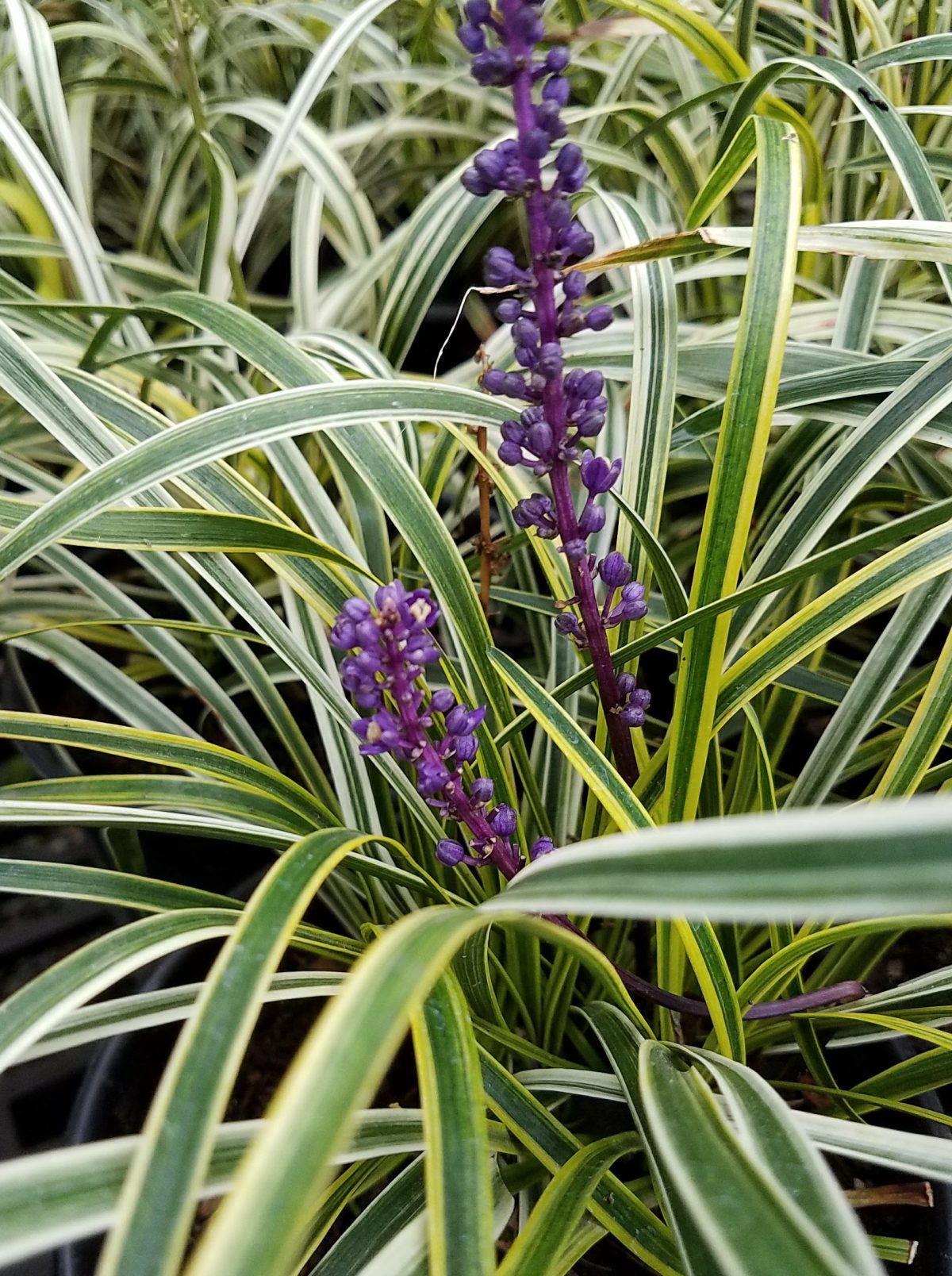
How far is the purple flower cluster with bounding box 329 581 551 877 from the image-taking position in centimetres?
35

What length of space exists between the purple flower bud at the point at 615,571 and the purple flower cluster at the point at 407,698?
0.10 meters

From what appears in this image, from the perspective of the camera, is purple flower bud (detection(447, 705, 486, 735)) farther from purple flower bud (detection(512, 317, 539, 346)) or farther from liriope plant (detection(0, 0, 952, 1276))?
purple flower bud (detection(512, 317, 539, 346))

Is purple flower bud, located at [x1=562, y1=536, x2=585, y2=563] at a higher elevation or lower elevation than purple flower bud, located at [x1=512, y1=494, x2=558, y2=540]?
lower

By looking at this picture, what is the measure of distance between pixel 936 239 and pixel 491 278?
0.27m

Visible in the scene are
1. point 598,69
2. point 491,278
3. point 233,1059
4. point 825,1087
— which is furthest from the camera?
point 598,69

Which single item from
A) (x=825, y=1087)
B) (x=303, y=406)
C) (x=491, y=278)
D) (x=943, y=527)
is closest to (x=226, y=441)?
(x=303, y=406)

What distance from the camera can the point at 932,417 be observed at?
1.78ft

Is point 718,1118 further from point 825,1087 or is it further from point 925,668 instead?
point 925,668

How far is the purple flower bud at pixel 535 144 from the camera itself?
36cm

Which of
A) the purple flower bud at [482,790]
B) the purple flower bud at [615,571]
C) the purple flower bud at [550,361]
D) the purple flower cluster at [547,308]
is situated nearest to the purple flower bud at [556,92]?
the purple flower cluster at [547,308]

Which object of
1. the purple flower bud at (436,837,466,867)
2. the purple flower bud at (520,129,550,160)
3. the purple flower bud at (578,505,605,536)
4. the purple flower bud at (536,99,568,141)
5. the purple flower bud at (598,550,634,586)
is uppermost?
the purple flower bud at (536,99,568,141)

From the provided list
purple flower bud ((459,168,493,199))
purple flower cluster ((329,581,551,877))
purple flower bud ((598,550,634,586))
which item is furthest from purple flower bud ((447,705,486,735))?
purple flower bud ((459,168,493,199))

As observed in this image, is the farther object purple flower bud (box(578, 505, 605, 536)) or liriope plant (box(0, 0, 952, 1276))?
purple flower bud (box(578, 505, 605, 536))

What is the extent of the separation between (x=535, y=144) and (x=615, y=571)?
20 cm
